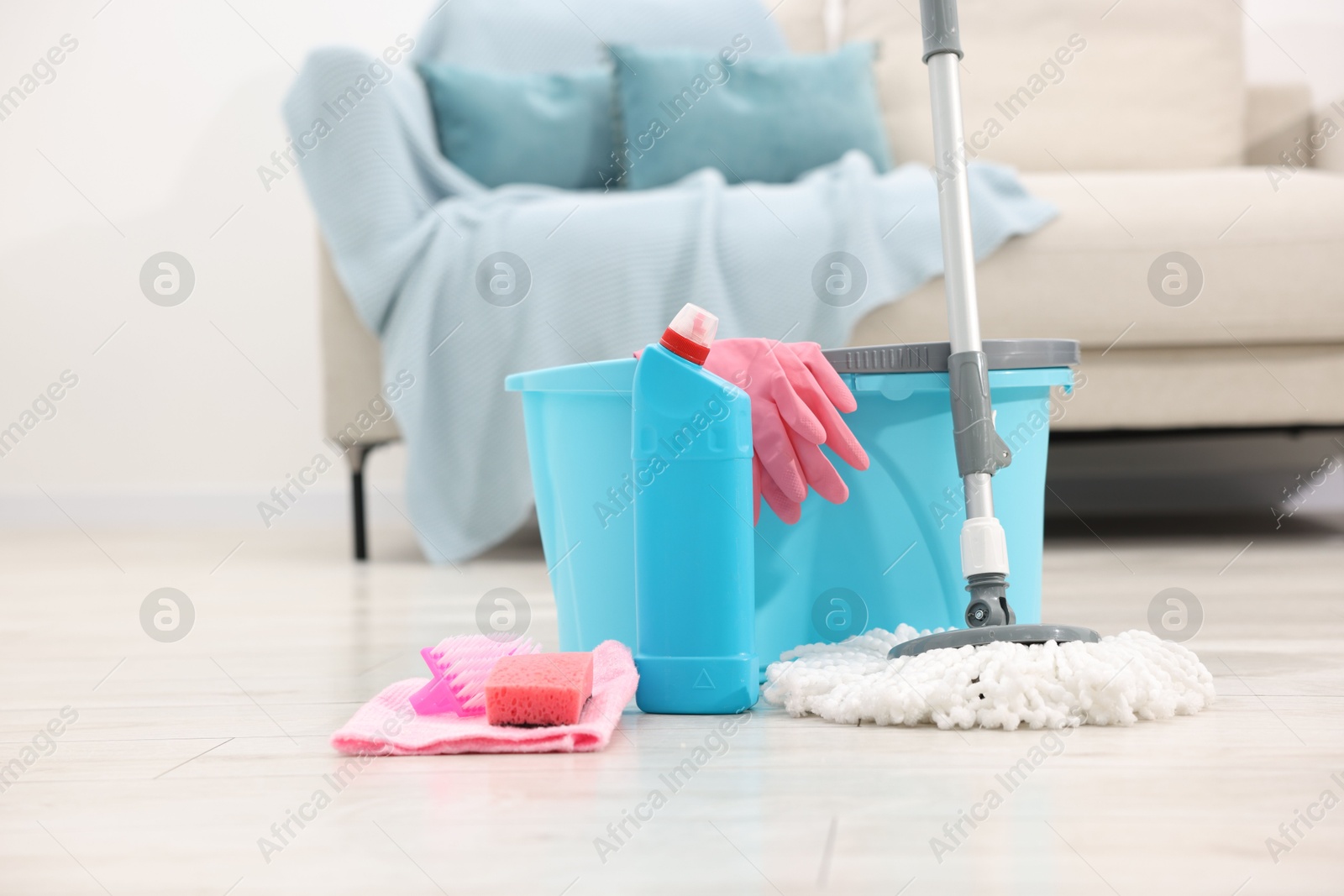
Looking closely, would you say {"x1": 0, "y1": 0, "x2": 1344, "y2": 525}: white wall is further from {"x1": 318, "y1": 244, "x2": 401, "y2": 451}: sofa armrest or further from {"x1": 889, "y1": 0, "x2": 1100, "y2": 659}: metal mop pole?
{"x1": 889, "y1": 0, "x2": 1100, "y2": 659}: metal mop pole

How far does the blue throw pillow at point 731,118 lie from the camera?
197 centimetres

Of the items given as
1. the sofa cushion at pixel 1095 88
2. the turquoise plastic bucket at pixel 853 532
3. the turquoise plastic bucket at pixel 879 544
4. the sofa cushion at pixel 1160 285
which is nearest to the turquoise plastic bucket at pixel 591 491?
the turquoise plastic bucket at pixel 853 532

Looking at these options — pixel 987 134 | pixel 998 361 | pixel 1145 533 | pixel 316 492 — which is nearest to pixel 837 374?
pixel 998 361

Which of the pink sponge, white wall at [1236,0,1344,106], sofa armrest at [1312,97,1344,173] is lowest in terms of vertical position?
the pink sponge

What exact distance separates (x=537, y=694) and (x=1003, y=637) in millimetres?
277

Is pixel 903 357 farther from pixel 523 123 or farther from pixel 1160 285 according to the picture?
pixel 523 123

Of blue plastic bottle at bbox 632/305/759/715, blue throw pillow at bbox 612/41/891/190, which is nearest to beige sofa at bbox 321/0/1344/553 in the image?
blue throw pillow at bbox 612/41/891/190

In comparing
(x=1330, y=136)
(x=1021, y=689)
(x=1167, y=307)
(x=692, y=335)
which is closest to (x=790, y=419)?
(x=692, y=335)

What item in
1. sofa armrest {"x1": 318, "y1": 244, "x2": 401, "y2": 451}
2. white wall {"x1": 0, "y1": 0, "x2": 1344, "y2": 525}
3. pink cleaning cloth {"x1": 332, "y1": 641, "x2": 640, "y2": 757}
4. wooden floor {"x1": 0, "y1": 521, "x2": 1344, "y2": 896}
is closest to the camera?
wooden floor {"x1": 0, "y1": 521, "x2": 1344, "y2": 896}

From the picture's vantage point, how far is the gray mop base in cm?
68

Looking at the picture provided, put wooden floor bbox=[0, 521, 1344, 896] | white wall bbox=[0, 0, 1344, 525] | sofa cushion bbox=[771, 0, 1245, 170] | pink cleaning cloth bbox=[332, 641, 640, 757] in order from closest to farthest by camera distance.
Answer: wooden floor bbox=[0, 521, 1344, 896] → pink cleaning cloth bbox=[332, 641, 640, 757] → sofa cushion bbox=[771, 0, 1245, 170] → white wall bbox=[0, 0, 1344, 525]

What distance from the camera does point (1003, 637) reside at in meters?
0.69

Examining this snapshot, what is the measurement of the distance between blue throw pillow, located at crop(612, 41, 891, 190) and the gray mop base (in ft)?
4.56

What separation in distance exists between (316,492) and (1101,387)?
1641 mm
